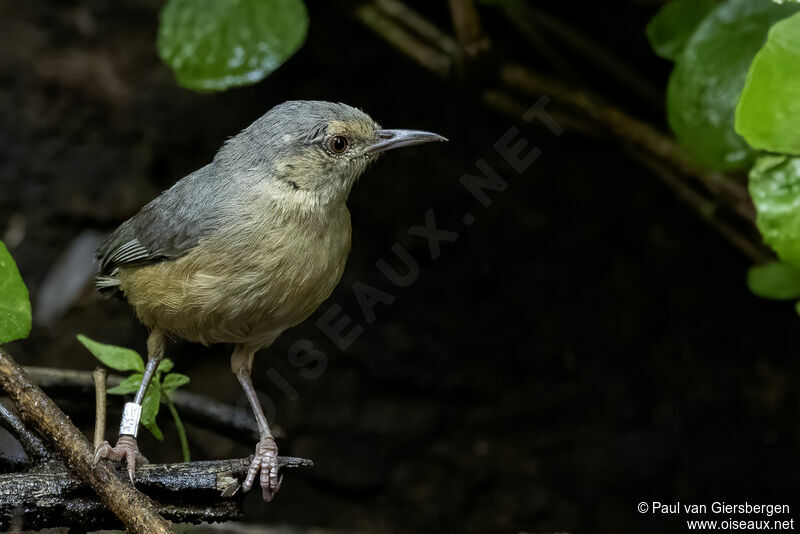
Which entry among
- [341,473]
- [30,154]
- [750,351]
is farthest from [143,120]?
[750,351]

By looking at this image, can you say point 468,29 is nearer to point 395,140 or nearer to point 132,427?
point 395,140

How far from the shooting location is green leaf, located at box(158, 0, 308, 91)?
2680 mm

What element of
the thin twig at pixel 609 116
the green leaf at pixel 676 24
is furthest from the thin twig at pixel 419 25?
the green leaf at pixel 676 24

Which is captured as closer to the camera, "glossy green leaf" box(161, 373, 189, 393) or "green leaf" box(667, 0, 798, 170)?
"green leaf" box(667, 0, 798, 170)

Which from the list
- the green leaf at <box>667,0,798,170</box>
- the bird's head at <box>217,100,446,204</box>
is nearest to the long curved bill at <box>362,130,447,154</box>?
the bird's head at <box>217,100,446,204</box>

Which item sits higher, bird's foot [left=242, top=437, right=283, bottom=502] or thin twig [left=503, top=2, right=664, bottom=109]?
thin twig [left=503, top=2, right=664, bottom=109]

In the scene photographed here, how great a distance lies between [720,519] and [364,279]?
6.27ft

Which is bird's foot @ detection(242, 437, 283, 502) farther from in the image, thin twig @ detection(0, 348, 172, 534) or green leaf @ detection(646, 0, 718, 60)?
green leaf @ detection(646, 0, 718, 60)

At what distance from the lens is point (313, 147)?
2.41m

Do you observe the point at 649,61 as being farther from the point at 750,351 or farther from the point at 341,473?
the point at 341,473

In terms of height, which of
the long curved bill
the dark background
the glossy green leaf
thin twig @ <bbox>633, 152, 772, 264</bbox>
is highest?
the long curved bill

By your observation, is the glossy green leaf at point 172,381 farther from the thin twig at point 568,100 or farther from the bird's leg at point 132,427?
the thin twig at point 568,100

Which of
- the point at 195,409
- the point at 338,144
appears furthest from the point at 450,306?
the point at 338,144

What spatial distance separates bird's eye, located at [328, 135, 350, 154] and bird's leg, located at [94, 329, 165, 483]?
80cm
